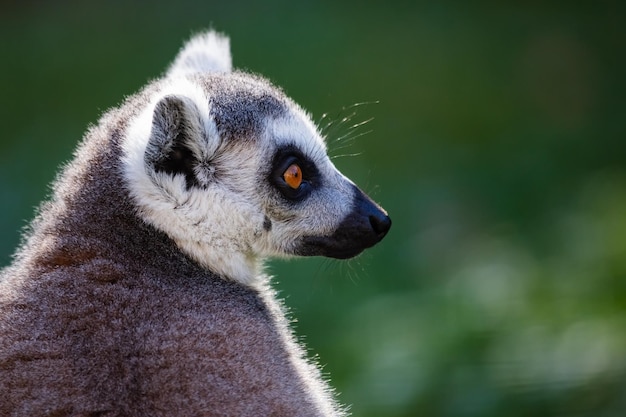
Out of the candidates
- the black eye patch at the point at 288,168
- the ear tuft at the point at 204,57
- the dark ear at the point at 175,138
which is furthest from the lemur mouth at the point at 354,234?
the ear tuft at the point at 204,57

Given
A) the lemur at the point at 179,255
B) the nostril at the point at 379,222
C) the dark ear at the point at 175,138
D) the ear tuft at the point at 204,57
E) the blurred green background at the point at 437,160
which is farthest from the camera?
the blurred green background at the point at 437,160

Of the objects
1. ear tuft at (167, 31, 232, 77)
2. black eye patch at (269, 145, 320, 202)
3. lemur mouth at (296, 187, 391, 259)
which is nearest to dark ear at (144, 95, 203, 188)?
black eye patch at (269, 145, 320, 202)

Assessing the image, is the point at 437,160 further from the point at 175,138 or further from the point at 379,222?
the point at 175,138

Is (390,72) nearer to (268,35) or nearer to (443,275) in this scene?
(268,35)

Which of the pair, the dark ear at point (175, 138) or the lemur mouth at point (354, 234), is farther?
the lemur mouth at point (354, 234)

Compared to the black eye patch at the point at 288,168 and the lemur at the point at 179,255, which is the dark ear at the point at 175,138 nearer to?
the lemur at the point at 179,255

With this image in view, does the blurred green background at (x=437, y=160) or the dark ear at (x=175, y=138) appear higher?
the blurred green background at (x=437, y=160)

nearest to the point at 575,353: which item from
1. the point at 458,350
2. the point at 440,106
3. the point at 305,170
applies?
the point at 458,350

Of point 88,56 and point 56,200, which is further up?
point 88,56

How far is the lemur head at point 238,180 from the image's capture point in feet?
10.6

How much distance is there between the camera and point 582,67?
1113 cm

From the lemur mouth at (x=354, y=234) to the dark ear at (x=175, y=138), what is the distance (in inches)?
21.2

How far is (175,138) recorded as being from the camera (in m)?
3.28

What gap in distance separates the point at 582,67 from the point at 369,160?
3248 millimetres
